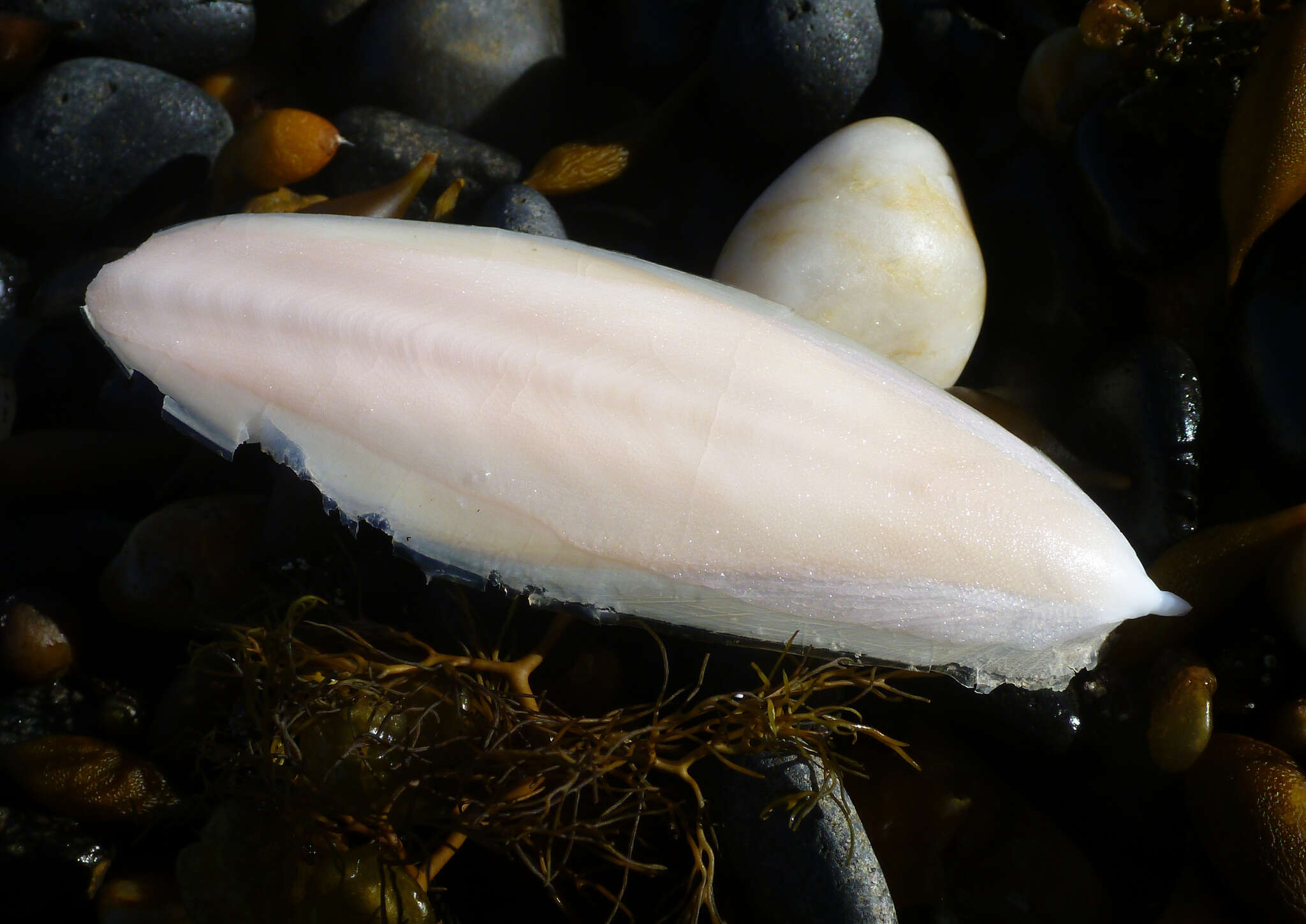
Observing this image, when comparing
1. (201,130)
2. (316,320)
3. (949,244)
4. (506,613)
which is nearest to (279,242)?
(316,320)

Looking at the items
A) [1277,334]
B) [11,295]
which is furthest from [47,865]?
[1277,334]

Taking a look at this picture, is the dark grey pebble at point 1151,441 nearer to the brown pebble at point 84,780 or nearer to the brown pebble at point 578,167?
the brown pebble at point 578,167

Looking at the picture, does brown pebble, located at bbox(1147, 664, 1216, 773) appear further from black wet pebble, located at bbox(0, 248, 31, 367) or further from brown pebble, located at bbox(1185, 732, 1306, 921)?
black wet pebble, located at bbox(0, 248, 31, 367)

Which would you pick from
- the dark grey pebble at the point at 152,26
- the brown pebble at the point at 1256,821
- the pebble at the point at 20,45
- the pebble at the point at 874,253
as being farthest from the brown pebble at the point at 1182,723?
the pebble at the point at 20,45

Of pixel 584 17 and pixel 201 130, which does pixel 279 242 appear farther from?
pixel 584 17

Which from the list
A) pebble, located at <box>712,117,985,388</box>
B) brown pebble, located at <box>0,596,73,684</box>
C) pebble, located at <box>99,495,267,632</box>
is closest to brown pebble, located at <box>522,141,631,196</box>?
Result: pebble, located at <box>712,117,985,388</box>

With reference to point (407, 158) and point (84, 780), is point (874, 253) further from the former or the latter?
point (84, 780)
